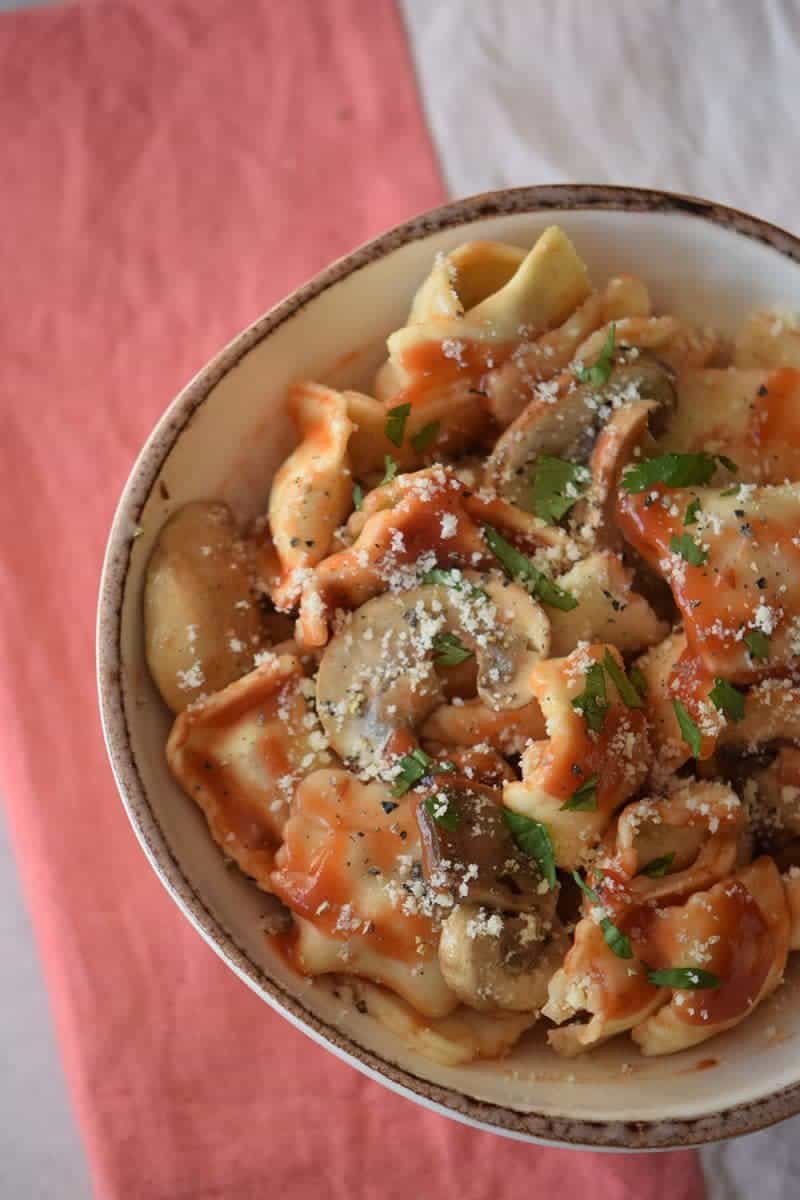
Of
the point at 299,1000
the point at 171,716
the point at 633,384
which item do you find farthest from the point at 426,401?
the point at 299,1000

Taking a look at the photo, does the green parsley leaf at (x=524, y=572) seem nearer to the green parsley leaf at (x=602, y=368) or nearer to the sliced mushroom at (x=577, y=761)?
the sliced mushroom at (x=577, y=761)

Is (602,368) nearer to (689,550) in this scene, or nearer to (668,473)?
(668,473)

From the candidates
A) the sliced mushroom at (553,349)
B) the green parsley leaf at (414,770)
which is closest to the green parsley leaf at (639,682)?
the green parsley leaf at (414,770)

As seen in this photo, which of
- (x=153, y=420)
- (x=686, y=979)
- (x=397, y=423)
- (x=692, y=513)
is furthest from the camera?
(x=153, y=420)

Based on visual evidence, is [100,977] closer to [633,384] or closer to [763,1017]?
[763,1017]

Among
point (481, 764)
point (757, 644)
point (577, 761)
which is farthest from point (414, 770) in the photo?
point (757, 644)

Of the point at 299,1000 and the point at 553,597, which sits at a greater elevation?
the point at 553,597
